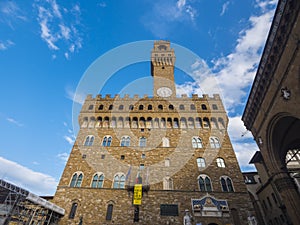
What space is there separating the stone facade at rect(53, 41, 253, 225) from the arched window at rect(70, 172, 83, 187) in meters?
0.10

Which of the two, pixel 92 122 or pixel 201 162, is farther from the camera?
pixel 92 122

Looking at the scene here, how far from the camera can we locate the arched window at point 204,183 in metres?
16.7

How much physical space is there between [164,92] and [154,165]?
11.1 m

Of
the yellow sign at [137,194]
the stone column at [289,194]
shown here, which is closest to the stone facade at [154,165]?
the yellow sign at [137,194]

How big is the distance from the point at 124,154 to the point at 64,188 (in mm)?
6533

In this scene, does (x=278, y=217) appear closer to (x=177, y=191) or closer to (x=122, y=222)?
(x=177, y=191)

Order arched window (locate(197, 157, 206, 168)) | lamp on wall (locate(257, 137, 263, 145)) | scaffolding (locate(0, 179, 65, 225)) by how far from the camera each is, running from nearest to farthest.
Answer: scaffolding (locate(0, 179, 65, 225))
lamp on wall (locate(257, 137, 263, 145))
arched window (locate(197, 157, 206, 168))

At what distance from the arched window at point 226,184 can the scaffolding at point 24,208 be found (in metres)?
14.9

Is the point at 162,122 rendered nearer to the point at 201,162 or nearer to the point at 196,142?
the point at 196,142

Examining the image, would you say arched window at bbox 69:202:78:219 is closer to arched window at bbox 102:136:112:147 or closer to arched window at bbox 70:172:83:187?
arched window at bbox 70:172:83:187

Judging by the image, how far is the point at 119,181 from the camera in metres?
17.2

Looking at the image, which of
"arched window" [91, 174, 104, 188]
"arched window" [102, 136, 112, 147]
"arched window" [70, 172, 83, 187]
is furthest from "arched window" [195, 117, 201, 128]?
"arched window" [70, 172, 83, 187]

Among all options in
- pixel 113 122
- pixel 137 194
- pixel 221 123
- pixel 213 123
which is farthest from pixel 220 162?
pixel 113 122

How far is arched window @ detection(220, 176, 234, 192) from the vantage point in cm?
1665
